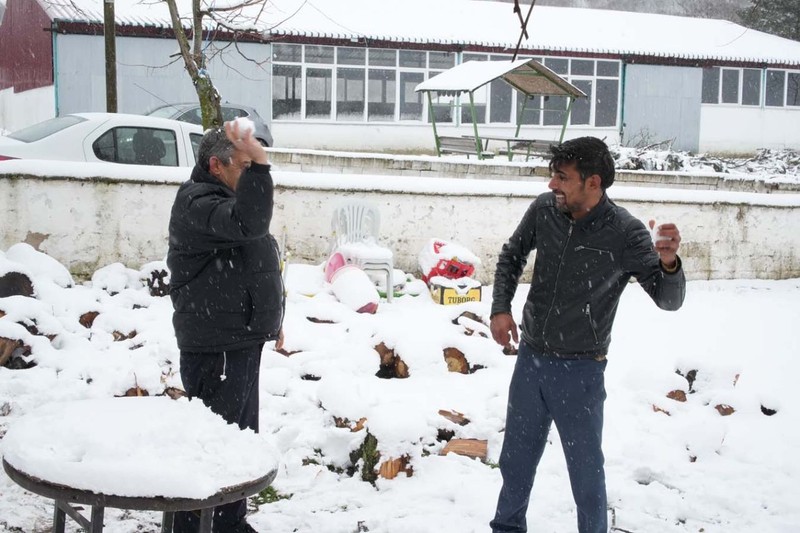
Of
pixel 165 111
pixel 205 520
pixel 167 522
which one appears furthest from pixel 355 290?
pixel 165 111

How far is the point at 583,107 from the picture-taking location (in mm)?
27391

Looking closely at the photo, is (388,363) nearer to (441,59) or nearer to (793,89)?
(441,59)

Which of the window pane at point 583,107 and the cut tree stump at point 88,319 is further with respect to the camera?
the window pane at point 583,107

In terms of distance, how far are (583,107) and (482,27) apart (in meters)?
4.15

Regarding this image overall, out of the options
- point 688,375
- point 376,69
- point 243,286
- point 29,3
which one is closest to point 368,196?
point 688,375

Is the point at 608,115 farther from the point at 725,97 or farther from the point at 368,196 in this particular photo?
the point at 368,196

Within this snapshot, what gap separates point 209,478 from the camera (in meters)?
2.33

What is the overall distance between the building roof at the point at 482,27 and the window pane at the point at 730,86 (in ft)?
2.32

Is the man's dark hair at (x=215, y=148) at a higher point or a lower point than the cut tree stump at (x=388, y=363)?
higher

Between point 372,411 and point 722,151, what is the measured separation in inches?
1022

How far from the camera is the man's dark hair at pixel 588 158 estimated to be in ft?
10.8

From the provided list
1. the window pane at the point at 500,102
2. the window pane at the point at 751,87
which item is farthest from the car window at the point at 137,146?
the window pane at the point at 751,87

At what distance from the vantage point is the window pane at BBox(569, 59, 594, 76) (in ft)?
87.5

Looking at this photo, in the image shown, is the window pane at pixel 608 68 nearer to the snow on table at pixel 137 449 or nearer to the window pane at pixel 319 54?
the window pane at pixel 319 54
